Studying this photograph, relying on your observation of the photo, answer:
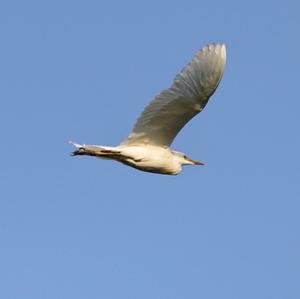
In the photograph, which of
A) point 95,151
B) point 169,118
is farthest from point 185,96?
point 95,151

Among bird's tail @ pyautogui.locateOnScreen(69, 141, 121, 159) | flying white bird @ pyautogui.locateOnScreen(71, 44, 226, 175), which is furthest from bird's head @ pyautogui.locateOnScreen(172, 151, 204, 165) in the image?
bird's tail @ pyautogui.locateOnScreen(69, 141, 121, 159)

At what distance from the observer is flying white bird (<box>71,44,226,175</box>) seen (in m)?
15.2

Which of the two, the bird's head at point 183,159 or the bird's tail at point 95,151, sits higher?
the bird's head at point 183,159

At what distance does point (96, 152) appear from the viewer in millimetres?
15977

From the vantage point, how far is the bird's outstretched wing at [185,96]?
15.2 m

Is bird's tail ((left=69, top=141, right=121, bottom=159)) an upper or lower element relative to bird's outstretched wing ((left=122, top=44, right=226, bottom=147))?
lower

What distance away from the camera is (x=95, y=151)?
1597cm

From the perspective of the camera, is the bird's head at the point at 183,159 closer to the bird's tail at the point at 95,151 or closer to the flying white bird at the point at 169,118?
the flying white bird at the point at 169,118

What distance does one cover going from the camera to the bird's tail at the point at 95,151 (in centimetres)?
1596

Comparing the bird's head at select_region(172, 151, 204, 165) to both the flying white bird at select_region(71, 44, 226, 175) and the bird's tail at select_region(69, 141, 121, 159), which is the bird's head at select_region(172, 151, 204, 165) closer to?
the flying white bird at select_region(71, 44, 226, 175)

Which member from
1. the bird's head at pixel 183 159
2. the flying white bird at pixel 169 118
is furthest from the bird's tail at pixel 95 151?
the bird's head at pixel 183 159

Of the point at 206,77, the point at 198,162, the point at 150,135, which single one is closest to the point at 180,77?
the point at 206,77

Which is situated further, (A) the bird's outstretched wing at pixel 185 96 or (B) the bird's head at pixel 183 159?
(B) the bird's head at pixel 183 159

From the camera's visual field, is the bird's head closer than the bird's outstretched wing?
No
